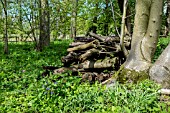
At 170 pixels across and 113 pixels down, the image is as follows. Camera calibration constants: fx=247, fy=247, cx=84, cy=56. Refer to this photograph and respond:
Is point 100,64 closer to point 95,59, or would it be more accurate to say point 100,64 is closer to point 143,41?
point 95,59

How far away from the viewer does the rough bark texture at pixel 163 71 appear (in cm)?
412

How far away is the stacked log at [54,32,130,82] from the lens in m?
5.55

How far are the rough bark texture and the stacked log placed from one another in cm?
126

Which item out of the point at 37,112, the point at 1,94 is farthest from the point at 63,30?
the point at 37,112

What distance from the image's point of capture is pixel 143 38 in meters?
4.71

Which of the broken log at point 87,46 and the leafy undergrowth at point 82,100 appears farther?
the broken log at point 87,46

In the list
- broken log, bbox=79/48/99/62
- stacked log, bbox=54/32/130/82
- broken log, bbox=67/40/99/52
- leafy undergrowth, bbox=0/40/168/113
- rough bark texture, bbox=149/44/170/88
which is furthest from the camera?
broken log, bbox=67/40/99/52

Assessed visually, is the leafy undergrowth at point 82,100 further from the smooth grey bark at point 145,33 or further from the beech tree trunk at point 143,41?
the smooth grey bark at point 145,33

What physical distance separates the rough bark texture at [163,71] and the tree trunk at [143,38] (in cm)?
24

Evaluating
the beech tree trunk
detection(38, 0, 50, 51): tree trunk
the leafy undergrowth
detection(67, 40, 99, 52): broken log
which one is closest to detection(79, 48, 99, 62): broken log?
detection(67, 40, 99, 52): broken log

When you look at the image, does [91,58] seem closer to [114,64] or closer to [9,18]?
[114,64]

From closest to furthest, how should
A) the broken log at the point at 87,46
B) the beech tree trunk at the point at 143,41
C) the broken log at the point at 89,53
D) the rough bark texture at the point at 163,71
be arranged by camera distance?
the rough bark texture at the point at 163,71 < the beech tree trunk at the point at 143,41 < the broken log at the point at 89,53 < the broken log at the point at 87,46

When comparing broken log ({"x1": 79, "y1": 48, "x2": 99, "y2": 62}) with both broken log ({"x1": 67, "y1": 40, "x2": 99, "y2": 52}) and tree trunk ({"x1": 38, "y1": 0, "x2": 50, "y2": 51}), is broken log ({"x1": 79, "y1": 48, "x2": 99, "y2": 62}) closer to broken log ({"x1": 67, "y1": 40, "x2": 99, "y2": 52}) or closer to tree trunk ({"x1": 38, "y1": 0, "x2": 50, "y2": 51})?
broken log ({"x1": 67, "y1": 40, "x2": 99, "y2": 52})

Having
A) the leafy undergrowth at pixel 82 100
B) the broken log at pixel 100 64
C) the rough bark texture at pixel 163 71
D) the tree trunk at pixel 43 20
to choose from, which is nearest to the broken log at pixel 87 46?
the broken log at pixel 100 64
